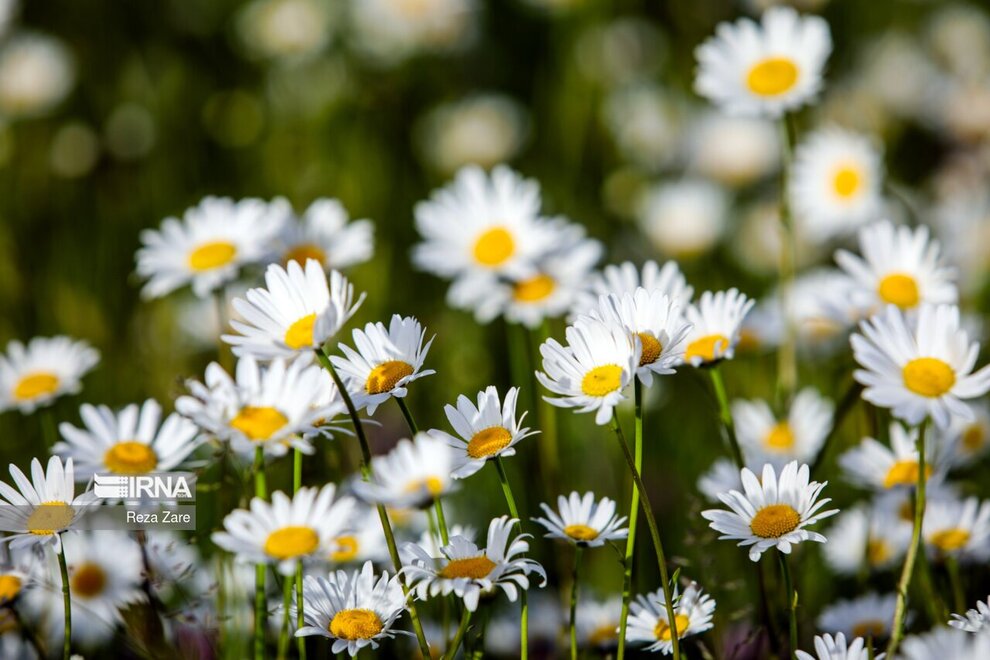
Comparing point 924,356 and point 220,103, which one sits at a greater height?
point 220,103

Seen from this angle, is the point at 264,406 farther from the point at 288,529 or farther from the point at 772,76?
the point at 772,76

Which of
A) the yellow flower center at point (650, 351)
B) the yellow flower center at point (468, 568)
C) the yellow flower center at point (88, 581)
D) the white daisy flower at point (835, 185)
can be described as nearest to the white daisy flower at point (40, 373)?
the yellow flower center at point (88, 581)

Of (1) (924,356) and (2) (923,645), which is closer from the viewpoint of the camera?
(2) (923,645)

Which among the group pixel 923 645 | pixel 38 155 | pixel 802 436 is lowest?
pixel 923 645

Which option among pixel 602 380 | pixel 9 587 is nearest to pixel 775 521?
pixel 602 380

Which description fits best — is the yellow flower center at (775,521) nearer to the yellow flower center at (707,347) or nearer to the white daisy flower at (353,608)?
the yellow flower center at (707,347)

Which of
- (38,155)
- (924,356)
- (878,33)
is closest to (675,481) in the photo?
(924,356)

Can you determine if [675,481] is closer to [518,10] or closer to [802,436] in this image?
[802,436]

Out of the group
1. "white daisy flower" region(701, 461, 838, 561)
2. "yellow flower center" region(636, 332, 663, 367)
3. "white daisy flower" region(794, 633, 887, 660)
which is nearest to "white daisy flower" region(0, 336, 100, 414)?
"yellow flower center" region(636, 332, 663, 367)
